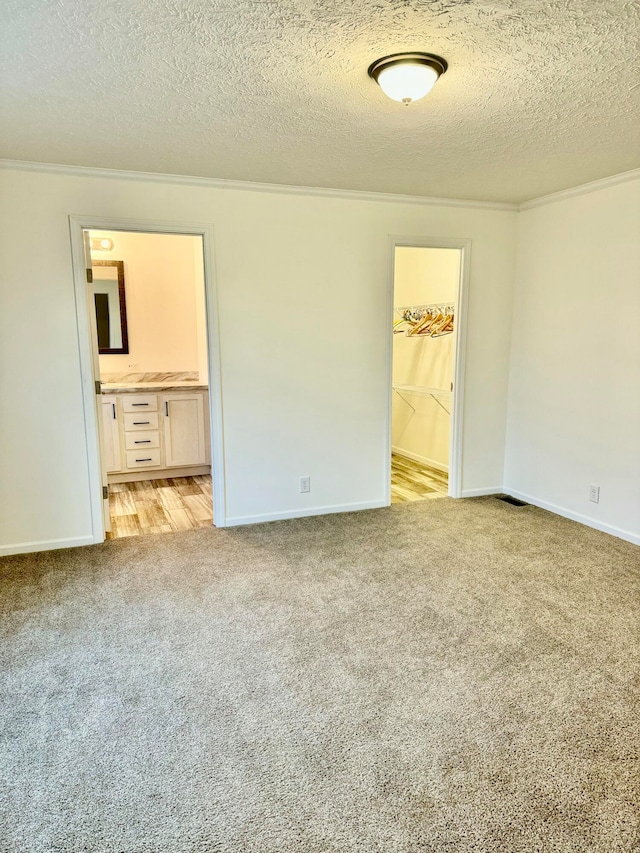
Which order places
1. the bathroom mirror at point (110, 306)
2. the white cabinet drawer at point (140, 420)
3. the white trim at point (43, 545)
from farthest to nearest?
the bathroom mirror at point (110, 306), the white cabinet drawer at point (140, 420), the white trim at point (43, 545)

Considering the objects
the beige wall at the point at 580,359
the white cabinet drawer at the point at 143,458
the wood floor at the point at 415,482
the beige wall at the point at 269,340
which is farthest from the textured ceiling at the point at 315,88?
the white cabinet drawer at the point at 143,458

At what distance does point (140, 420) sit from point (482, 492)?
3303 millimetres

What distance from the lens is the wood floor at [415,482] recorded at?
4.67 metres

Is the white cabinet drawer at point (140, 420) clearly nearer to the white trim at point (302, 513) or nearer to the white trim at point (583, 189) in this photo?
the white trim at point (302, 513)

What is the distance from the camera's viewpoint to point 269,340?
3.82 m

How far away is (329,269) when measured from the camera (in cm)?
388

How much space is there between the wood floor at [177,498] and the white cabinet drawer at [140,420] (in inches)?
Answer: 23.1

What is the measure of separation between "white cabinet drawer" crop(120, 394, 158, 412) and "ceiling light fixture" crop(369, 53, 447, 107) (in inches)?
148

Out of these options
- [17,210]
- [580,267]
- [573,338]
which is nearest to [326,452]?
[573,338]

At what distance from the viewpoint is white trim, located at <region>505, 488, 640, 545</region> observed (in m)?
3.59

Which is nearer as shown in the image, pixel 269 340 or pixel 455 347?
pixel 269 340

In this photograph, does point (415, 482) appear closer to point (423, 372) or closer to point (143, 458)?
point (423, 372)

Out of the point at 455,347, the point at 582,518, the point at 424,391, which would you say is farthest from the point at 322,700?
the point at 424,391

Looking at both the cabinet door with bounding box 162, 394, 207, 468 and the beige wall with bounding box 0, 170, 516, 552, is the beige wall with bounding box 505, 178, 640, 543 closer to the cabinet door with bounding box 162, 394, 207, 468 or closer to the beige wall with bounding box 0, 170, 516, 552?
the beige wall with bounding box 0, 170, 516, 552
